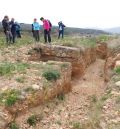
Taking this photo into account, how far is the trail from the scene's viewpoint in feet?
42.2

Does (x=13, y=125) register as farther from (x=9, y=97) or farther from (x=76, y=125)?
(x=76, y=125)

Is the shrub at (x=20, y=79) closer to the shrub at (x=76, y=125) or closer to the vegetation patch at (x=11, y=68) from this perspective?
the vegetation patch at (x=11, y=68)

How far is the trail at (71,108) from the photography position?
12.9 m

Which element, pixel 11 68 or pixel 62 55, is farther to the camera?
pixel 62 55

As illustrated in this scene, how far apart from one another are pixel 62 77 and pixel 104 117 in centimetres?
424

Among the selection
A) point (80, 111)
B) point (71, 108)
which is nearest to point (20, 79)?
point (71, 108)

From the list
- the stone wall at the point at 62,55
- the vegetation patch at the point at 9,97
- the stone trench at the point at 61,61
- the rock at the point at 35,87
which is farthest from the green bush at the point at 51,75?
the stone wall at the point at 62,55

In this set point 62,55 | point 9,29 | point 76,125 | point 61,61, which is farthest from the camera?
point 9,29

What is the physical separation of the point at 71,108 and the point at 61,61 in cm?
637

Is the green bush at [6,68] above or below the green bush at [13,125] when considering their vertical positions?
above

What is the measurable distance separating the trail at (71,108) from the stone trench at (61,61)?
31 cm

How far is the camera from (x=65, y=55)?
21.1m

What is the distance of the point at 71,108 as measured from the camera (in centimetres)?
1487

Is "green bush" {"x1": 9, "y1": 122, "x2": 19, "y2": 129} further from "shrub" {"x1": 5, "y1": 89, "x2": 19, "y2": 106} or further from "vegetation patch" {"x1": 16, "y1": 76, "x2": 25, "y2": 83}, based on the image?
"vegetation patch" {"x1": 16, "y1": 76, "x2": 25, "y2": 83}
